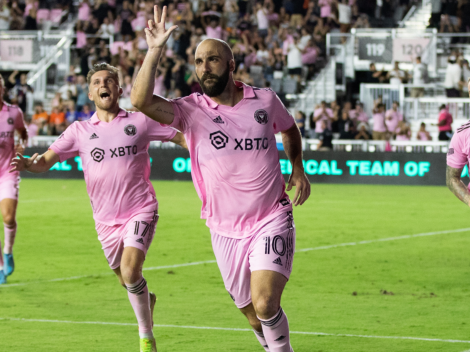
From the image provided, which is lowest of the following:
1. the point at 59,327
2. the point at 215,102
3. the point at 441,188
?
the point at 441,188

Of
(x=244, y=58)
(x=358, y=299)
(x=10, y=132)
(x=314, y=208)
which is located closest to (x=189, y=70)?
(x=244, y=58)

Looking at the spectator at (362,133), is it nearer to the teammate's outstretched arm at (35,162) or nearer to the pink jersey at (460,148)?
the pink jersey at (460,148)

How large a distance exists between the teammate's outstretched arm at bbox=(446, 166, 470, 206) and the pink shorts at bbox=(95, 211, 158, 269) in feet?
8.73

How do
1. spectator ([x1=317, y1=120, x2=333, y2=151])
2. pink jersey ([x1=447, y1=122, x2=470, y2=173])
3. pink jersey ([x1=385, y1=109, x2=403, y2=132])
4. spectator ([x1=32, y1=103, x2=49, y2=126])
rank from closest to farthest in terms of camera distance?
pink jersey ([x1=447, y1=122, x2=470, y2=173]) < spectator ([x1=317, y1=120, x2=333, y2=151]) < pink jersey ([x1=385, y1=109, x2=403, y2=132]) < spectator ([x1=32, y1=103, x2=49, y2=126])

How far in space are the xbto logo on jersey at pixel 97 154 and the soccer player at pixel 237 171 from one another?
178 cm

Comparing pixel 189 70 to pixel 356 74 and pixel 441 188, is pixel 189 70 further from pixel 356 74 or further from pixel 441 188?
pixel 441 188

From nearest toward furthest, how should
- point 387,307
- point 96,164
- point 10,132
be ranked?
point 96,164, point 387,307, point 10,132

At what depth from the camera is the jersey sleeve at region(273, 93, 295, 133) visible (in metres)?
6.07

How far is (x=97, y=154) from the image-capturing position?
24.8ft

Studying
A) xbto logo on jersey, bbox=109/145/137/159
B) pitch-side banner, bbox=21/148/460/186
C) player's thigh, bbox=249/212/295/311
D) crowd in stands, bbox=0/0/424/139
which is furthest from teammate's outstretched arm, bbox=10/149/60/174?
crowd in stands, bbox=0/0/424/139

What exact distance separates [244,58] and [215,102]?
23210mm

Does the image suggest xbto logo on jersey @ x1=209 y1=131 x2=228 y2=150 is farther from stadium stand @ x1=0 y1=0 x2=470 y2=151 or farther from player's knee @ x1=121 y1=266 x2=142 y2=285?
stadium stand @ x1=0 y1=0 x2=470 y2=151

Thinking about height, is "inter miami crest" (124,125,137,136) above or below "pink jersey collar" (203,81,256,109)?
below

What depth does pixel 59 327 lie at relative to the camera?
26.6ft
